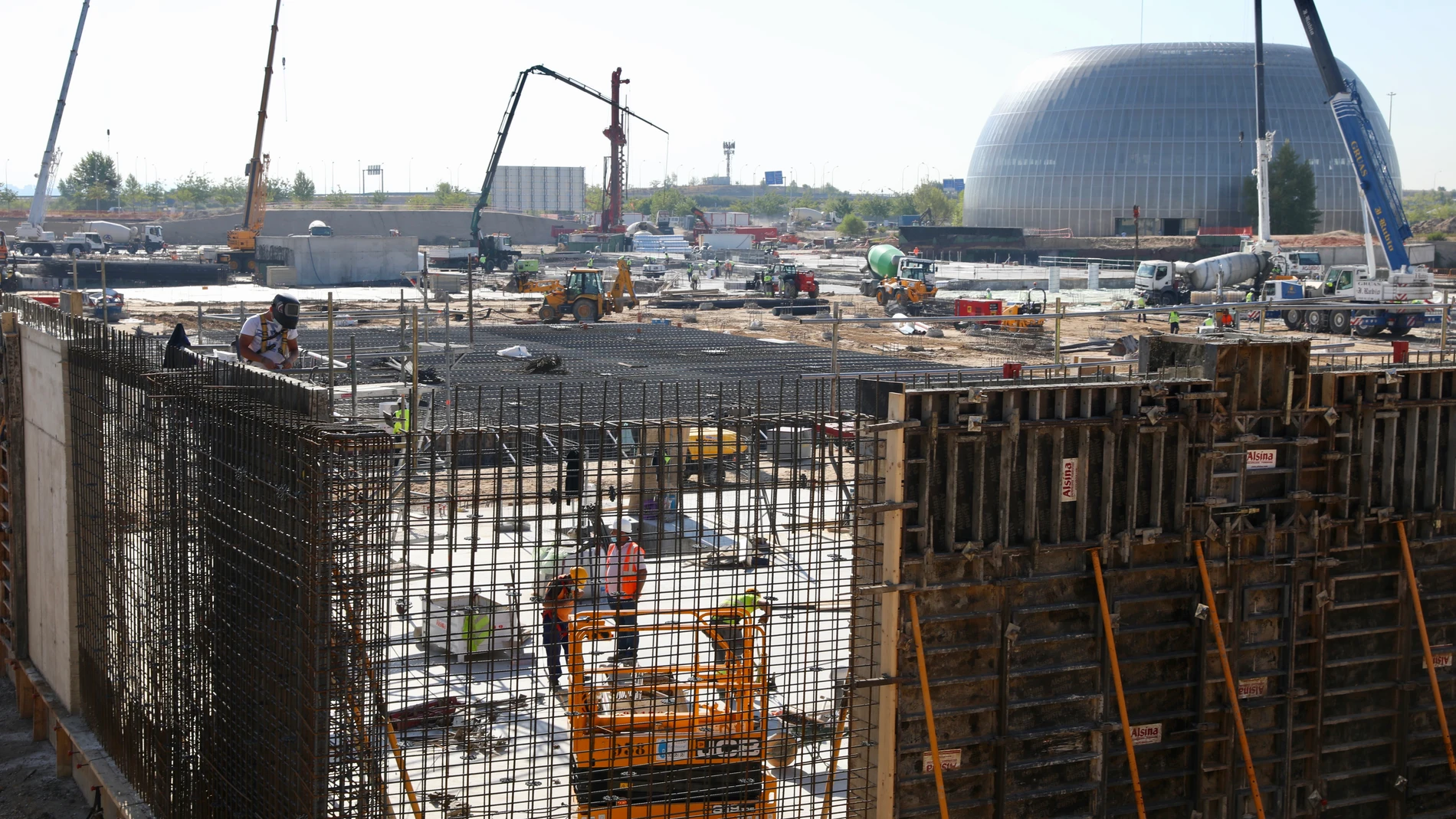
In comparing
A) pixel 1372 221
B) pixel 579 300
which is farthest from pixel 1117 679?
pixel 1372 221

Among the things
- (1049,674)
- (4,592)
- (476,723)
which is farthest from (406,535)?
(4,592)

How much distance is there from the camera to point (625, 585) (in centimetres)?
1064

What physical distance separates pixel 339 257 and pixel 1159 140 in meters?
64.5

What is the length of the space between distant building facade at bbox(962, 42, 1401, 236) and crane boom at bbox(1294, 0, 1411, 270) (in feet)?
180

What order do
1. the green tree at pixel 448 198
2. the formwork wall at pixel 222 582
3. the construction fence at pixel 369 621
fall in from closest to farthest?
the formwork wall at pixel 222 582, the construction fence at pixel 369 621, the green tree at pixel 448 198

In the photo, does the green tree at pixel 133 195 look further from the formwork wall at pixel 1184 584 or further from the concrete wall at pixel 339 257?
the formwork wall at pixel 1184 584

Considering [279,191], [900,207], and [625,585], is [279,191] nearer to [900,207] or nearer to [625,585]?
[900,207]

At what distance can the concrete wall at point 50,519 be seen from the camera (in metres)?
10.7

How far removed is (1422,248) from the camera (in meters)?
76.8

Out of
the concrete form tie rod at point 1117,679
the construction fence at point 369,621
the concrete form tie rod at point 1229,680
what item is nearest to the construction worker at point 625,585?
the construction fence at point 369,621

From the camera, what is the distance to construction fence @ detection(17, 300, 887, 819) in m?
7.03

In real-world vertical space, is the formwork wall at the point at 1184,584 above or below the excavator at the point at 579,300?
below

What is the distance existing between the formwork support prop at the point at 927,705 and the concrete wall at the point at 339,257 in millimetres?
59823

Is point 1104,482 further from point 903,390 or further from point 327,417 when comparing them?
point 327,417
